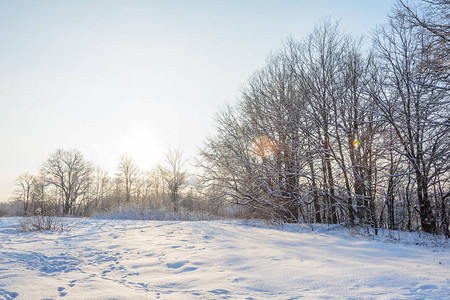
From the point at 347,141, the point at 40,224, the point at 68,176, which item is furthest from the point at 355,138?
the point at 68,176

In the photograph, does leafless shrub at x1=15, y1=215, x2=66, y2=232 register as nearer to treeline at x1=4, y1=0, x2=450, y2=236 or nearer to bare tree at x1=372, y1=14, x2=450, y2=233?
treeline at x1=4, y1=0, x2=450, y2=236

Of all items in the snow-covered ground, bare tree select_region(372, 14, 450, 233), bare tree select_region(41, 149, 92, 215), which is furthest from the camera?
bare tree select_region(41, 149, 92, 215)

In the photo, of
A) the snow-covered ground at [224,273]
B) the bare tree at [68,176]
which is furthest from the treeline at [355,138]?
the bare tree at [68,176]

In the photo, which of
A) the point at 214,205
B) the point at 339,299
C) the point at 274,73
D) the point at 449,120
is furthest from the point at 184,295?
the point at 274,73

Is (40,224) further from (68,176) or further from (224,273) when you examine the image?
(68,176)

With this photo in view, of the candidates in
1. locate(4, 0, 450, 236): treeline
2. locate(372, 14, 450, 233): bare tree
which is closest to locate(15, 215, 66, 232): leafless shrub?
locate(4, 0, 450, 236): treeline

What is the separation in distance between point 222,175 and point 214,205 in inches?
67.0

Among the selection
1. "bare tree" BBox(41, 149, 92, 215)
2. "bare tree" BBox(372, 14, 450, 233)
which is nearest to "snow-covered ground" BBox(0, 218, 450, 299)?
"bare tree" BBox(372, 14, 450, 233)

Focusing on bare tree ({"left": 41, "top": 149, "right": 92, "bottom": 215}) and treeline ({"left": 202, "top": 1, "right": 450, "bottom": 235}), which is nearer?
treeline ({"left": 202, "top": 1, "right": 450, "bottom": 235})

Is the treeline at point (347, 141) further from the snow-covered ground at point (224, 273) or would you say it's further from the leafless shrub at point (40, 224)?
the snow-covered ground at point (224, 273)

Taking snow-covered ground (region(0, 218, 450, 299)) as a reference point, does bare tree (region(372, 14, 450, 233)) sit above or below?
above

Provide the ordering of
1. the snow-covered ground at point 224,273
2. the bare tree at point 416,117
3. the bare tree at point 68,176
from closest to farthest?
the snow-covered ground at point 224,273 < the bare tree at point 416,117 < the bare tree at point 68,176

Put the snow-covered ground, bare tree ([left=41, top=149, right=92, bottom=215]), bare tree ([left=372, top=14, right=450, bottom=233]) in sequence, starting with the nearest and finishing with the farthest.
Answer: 1. the snow-covered ground
2. bare tree ([left=372, top=14, right=450, bottom=233])
3. bare tree ([left=41, top=149, right=92, bottom=215])

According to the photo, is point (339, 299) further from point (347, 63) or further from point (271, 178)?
point (347, 63)
